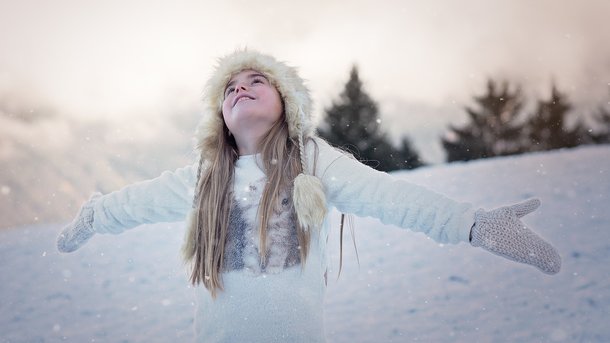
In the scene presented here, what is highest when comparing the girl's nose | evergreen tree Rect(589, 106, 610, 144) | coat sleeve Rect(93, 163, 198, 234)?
evergreen tree Rect(589, 106, 610, 144)

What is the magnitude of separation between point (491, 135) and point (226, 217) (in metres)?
11.5

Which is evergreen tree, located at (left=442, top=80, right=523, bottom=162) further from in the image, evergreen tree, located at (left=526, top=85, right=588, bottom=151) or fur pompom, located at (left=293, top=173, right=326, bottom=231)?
fur pompom, located at (left=293, top=173, right=326, bottom=231)

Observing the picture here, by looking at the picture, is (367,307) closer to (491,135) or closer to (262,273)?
(262,273)

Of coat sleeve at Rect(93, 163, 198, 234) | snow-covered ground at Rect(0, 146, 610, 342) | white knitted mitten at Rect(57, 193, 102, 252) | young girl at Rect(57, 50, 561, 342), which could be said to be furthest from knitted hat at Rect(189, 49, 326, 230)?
snow-covered ground at Rect(0, 146, 610, 342)

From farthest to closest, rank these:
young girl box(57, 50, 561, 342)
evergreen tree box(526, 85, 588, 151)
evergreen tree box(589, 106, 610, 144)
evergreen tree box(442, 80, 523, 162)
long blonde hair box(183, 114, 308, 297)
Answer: evergreen tree box(442, 80, 523, 162) → evergreen tree box(526, 85, 588, 151) → evergreen tree box(589, 106, 610, 144) → long blonde hair box(183, 114, 308, 297) → young girl box(57, 50, 561, 342)

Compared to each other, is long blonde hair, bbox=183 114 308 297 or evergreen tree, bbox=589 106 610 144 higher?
evergreen tree, bbox=589 106 610 144

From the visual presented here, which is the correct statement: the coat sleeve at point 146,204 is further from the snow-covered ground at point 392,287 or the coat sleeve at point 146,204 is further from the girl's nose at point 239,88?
the snow-covered ground at point 392,287

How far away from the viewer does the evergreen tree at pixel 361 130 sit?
33.9ft

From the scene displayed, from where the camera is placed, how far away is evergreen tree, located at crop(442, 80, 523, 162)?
10844 mm

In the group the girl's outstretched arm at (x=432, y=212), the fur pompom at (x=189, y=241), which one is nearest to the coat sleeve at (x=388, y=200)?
the girl's outstretched arm at (x=432, y=212)

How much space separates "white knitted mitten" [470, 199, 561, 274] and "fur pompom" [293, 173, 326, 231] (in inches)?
21.8

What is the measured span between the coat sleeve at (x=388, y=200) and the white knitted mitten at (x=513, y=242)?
0.05m

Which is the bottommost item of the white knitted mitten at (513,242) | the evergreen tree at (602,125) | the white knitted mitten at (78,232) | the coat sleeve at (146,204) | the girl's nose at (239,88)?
the white knitted mitten at (513,242)

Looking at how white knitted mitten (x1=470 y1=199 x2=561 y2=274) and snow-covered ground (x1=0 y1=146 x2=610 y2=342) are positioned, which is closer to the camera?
white knitted mitten (x1=470 y1=199 x2=561 y2=274)
